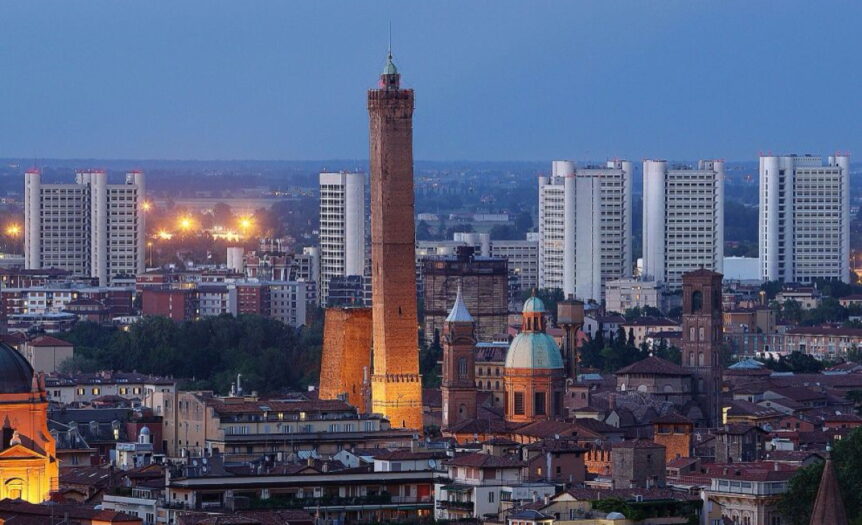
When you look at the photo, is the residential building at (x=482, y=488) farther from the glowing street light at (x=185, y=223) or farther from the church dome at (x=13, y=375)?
the glowing street light at (x=185, y=223)

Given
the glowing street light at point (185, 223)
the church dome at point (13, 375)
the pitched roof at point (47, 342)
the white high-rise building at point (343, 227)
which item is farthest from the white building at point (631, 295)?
the church dome at point (13, 375)

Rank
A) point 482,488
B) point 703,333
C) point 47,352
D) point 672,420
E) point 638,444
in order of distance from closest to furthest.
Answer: point 482,488
point 638,444
point 672,420
point 703,333
point 47,352

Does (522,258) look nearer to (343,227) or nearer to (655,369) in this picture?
(343,227)

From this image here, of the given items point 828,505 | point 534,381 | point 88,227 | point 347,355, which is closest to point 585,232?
point 88,227

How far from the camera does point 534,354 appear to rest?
256ft

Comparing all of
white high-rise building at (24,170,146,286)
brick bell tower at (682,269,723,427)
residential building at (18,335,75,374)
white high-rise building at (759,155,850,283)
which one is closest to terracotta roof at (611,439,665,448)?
brick bell tower at (682,269,723,427)

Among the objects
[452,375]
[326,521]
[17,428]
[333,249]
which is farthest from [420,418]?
[333,249]

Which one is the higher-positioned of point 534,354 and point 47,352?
point 534,354

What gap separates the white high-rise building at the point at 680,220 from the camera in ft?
503

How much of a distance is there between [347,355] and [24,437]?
19153mm

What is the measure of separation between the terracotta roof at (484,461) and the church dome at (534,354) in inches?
687

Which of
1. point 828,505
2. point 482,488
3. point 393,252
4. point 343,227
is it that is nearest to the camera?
point 828,505

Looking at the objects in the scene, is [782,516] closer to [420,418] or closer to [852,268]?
[420,418]

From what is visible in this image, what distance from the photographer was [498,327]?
105 m
